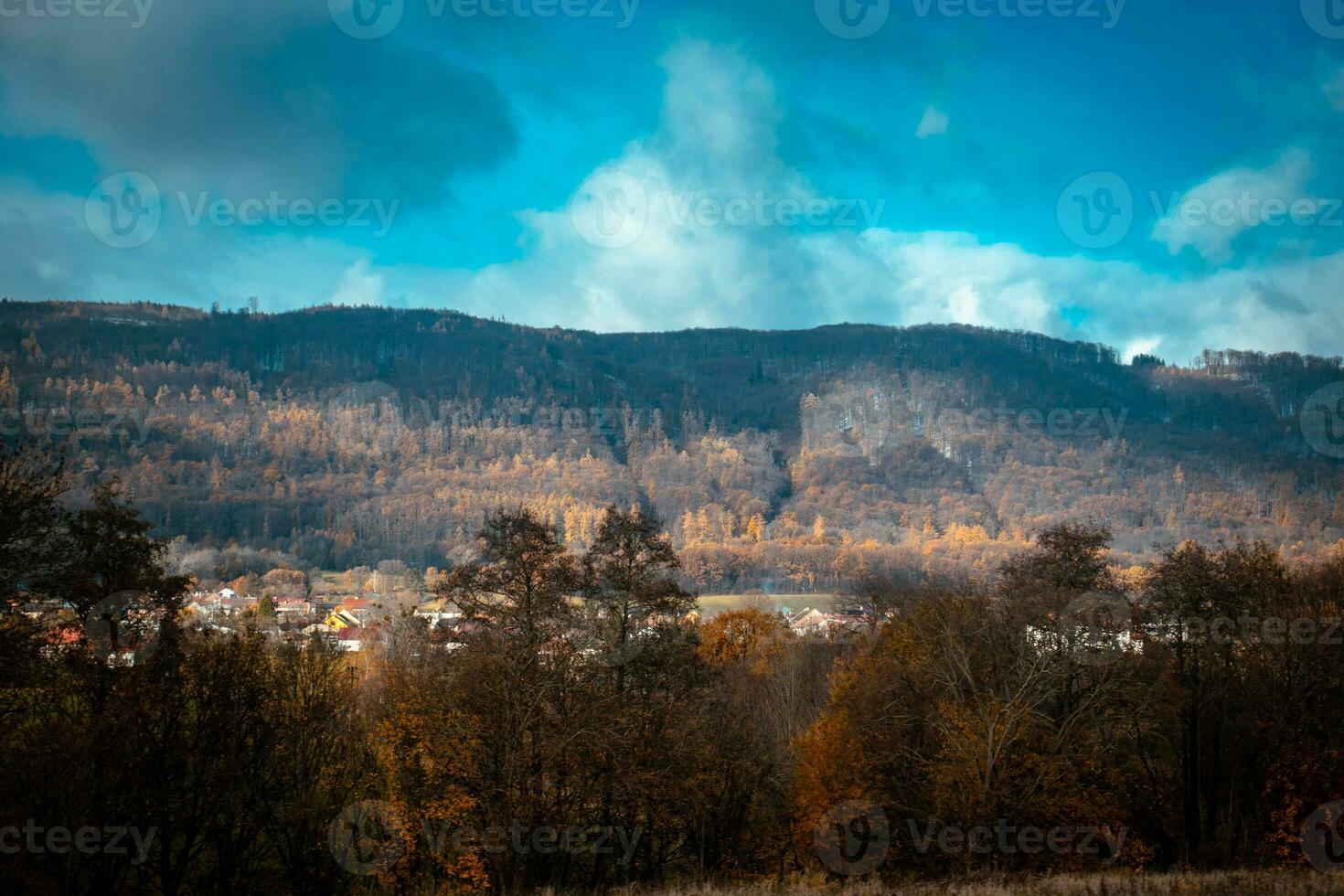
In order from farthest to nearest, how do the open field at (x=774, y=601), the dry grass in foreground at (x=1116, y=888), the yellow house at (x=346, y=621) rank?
the open field at (x=774, y=601) → the yellow house at (x=346, y=621) → the dry grass in foreground at (x=1116, y=888)

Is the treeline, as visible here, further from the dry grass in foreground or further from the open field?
the open field

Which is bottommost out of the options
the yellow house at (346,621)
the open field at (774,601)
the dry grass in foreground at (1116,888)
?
the open field at (774,601)

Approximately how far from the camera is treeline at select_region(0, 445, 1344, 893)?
23016 mm

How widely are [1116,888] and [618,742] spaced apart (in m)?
12.5

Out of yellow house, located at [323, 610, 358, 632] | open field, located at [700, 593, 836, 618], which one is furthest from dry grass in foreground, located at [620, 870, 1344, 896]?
open field, located at [700, 593, 836, 618]

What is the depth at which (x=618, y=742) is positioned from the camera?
82.9ft

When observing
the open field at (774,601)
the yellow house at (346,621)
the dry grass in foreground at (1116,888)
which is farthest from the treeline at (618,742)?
the open field at (774,601)

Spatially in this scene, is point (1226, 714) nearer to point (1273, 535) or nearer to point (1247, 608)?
point (1247, 608)

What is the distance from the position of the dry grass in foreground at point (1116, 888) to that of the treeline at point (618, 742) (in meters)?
5.84

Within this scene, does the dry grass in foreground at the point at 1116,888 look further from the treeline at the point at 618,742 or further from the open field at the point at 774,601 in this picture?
the open field at the point at 774,601

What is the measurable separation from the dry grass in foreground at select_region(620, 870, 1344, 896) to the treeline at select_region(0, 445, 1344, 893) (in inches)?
230

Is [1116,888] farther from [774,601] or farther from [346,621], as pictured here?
[774,601]

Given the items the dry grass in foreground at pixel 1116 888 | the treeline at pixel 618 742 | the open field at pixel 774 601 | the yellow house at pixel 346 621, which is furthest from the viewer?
the open field at pixel 774 601

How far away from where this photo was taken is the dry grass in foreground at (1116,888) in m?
16.5
